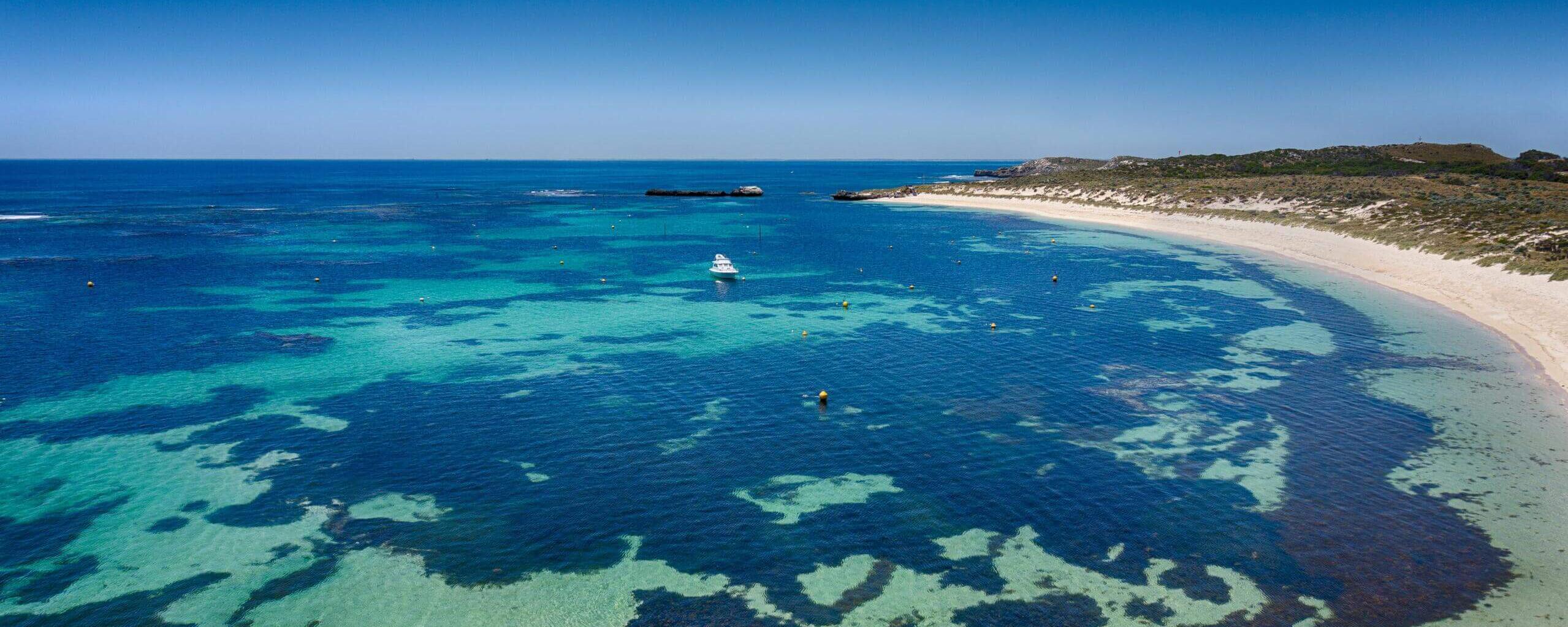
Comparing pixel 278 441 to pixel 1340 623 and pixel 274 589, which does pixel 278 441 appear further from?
pixel 1340 623

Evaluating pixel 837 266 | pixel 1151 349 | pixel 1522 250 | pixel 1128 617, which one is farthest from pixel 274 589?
A: pixel 1522 250

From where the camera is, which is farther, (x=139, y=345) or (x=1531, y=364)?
(x=139, y=345)

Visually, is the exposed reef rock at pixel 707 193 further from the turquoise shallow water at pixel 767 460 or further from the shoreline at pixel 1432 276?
the turquoise shallow water at pixel 767 460

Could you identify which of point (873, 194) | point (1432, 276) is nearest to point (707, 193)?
point (873, 194)

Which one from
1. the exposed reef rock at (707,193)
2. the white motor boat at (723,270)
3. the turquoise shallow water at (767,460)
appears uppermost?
the exposed reef rock at (707,193)

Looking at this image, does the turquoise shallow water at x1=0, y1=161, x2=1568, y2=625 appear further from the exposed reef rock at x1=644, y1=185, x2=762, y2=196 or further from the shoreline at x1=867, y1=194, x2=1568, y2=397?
the exposed reef rock at x1=644, y1=185, x2=762, y2=196

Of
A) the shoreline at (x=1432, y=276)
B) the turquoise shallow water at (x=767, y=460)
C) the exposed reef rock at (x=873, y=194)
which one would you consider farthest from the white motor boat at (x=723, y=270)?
the exposed reef rock at (x=873, y=194)

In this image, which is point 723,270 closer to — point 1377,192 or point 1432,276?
point 1432,276
